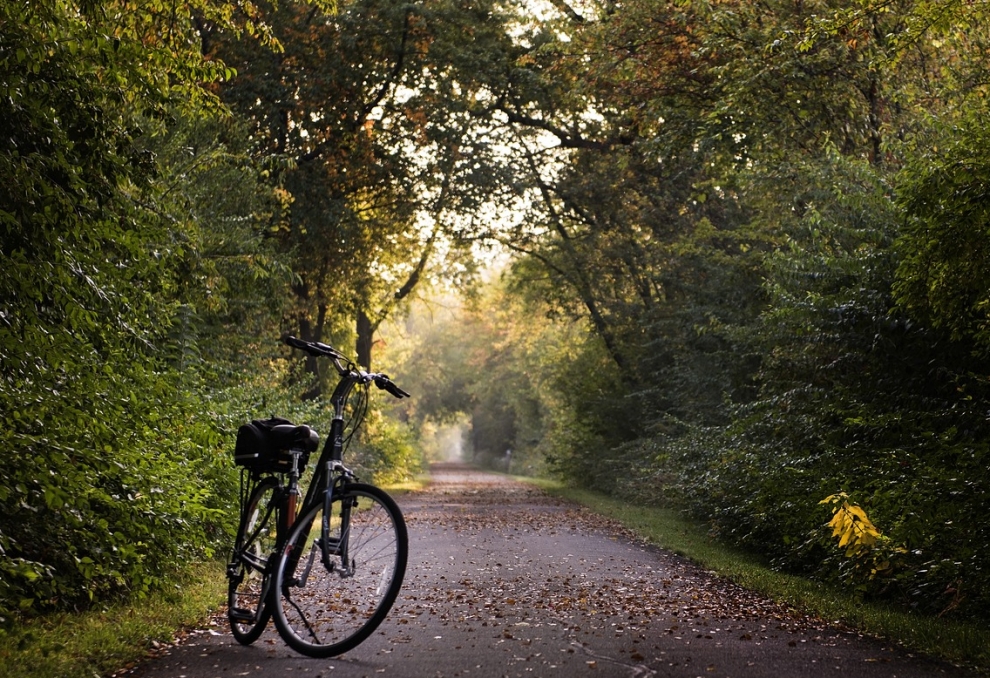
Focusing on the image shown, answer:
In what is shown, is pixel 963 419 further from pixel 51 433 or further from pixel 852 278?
pixel 51 433

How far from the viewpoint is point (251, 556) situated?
261 inches

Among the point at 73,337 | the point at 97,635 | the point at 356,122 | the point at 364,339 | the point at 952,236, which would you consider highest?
the point at 356,122

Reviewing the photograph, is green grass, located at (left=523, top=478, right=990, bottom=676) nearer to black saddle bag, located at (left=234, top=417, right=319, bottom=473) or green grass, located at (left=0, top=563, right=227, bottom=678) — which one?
black saddle bag, located at (left=234, top=417, right=319, bottom=473)

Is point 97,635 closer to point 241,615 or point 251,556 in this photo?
point 241,615

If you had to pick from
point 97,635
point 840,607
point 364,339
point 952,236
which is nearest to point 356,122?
point 364,339

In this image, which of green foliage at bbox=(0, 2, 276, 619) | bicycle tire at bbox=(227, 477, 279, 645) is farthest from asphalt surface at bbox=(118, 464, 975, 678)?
green foliage at bbox=(0, 2, 276, 619)

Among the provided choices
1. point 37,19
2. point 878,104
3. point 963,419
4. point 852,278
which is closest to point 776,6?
point 878,104

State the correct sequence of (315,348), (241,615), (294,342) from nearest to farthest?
(294,342) < (315,348) < (241,615)

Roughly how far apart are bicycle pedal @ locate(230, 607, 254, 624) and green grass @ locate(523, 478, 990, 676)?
13.4 feet

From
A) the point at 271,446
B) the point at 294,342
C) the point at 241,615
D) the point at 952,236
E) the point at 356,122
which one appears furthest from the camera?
the point at 356,122

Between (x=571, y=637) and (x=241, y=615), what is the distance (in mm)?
2141

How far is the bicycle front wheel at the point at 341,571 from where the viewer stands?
18.7 feet

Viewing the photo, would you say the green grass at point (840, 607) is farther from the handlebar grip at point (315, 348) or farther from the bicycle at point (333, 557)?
the handlebar grip at point (315, 348)

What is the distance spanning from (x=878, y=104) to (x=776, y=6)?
239 cm
